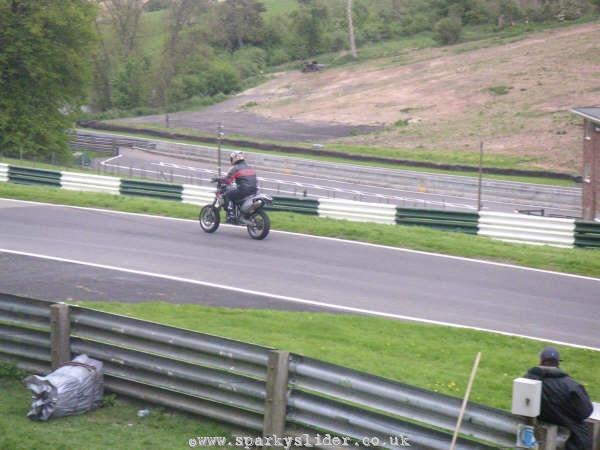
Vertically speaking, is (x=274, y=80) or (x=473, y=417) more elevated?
(x=274, y=80)

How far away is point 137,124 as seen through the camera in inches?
2776

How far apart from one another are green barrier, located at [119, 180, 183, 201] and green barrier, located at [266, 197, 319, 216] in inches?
125

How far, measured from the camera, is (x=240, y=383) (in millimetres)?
8078

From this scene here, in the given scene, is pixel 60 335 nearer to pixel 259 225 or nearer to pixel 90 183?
pixel 259 225

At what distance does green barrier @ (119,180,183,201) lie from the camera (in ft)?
86.3

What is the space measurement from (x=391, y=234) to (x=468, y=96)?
50.2m

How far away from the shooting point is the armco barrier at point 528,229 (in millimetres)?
22656

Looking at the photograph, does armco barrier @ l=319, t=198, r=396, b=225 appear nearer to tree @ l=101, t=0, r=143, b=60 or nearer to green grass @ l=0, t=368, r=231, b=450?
green grass @ l=0, t=368, r=231, b=450

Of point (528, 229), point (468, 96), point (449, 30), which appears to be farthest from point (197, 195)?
point (449, 30)

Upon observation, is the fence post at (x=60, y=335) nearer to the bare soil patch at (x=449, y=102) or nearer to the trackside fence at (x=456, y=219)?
the trackside fence at (x=456, y=219)

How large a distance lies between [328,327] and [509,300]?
436 centimetres

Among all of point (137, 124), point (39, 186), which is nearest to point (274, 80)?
point (137, 124)

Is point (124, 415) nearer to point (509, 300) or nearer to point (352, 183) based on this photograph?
point (509, 300)

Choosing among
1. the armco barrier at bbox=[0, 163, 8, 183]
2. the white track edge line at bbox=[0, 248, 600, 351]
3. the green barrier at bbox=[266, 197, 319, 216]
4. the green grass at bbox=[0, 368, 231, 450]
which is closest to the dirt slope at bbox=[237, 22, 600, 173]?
the green barrier at bbox=[266, 197, 319, 216]
